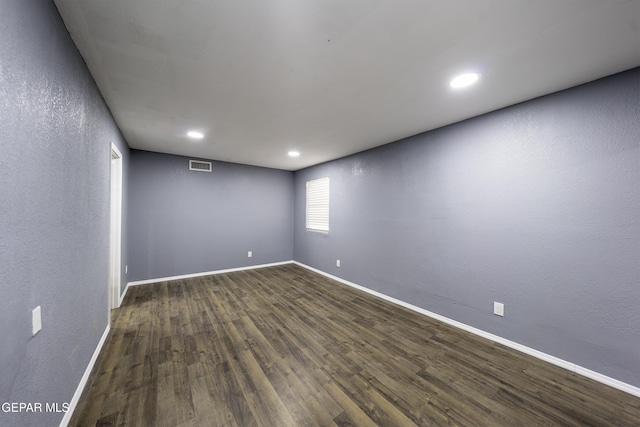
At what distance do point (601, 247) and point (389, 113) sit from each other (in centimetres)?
213

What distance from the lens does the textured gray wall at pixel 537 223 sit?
1785 millimetres

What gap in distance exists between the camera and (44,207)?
3.86 ft

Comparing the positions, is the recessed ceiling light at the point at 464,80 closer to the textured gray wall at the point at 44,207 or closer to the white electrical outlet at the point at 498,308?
the white electrical outlet at the point at 498,308

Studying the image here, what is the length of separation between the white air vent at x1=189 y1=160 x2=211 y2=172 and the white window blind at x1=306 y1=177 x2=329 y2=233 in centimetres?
216

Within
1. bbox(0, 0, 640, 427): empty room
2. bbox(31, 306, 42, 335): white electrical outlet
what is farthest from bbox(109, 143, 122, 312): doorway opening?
bbox(31, 306, 42, 335): white electrical outlet

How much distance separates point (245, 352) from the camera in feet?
7.23

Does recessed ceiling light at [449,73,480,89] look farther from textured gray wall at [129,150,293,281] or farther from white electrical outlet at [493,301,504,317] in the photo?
textured gray wall at [129,150,293,281]

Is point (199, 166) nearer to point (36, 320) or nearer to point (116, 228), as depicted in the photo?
point (116, 228)

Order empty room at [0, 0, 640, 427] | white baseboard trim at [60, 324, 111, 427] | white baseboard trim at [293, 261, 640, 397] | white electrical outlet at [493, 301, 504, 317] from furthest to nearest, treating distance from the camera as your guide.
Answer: white electrical outlet at [493, 301, 504, 317]
white baseboard trim at [293, 261, 640, 397]
white baseboard trim at [60, 324, 111, 427]
empty room at [0, 0, 640, 427]

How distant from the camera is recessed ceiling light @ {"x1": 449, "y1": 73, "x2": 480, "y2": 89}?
1835 mm

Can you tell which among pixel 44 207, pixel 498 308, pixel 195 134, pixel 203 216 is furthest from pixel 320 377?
pixel 203 216

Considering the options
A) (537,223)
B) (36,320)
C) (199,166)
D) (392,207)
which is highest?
(199,166)

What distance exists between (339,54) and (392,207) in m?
2.38

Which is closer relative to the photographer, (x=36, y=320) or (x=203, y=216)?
(x=36, y=320)
